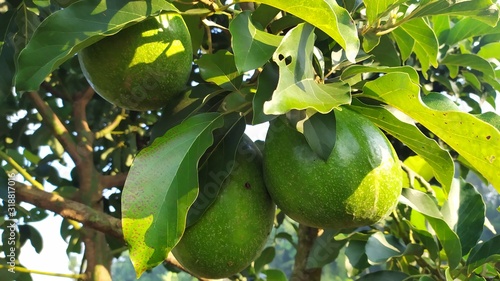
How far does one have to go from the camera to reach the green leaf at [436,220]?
37.2 inches

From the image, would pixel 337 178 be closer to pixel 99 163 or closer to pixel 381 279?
pixel 381 279

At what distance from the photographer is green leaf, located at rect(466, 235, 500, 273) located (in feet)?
3.38

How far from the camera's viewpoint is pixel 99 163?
173cm

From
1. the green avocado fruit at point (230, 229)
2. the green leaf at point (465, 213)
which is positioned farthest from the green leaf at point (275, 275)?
the green avocado fruit at point (230, 229)

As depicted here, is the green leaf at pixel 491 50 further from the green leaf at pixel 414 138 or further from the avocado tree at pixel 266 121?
the green leaf at pixel 414 138

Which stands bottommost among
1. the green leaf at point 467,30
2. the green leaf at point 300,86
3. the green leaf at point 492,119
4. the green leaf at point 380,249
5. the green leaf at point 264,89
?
the green leaf at point 380,249

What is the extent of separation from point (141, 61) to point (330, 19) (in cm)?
28

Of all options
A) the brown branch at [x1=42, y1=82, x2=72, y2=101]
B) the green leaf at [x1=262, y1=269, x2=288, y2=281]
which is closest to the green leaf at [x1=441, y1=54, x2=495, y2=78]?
the green leaf at [x1=262, y1=269, x2=288, y2=281]

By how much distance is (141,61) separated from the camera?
0.77 metres

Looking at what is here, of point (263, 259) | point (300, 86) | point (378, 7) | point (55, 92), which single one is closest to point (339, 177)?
point (300, 86)

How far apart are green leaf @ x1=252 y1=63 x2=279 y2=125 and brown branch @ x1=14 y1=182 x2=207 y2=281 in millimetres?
505

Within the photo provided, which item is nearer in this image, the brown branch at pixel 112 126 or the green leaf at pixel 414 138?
the green leaf at pixel 414 138

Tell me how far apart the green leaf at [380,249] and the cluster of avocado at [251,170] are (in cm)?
27

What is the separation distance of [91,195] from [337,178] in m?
0.83
